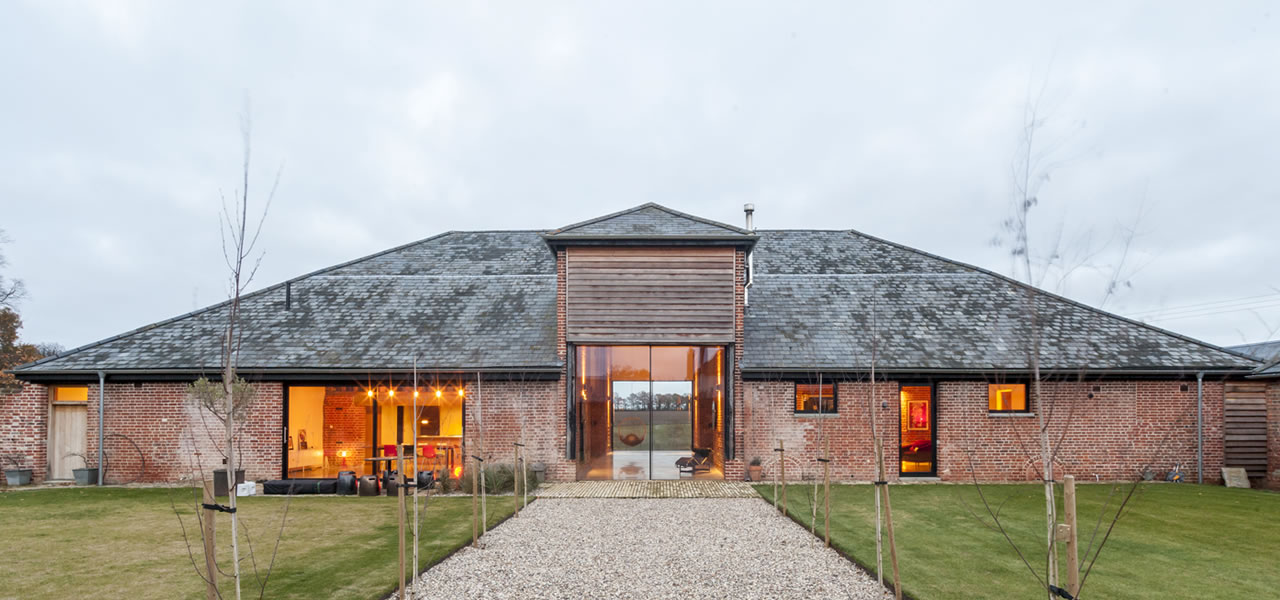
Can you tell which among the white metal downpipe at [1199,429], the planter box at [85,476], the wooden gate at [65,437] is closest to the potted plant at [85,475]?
the planter box at [85,476]

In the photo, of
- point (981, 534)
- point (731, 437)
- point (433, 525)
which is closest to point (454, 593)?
point (433, 525)

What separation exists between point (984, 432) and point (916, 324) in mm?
2783

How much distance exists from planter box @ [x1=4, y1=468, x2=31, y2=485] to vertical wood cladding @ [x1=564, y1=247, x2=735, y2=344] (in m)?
11.8

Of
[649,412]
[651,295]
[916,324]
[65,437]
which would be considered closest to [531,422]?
[649,412]

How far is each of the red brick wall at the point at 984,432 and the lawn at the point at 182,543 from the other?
6.00 metres

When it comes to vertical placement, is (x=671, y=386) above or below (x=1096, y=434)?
above

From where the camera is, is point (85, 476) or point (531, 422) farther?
point (531, 422)

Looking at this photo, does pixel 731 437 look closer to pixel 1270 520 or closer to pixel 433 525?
pixel 433 525

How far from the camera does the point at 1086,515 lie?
1016cm

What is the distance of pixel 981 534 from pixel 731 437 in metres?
5.98

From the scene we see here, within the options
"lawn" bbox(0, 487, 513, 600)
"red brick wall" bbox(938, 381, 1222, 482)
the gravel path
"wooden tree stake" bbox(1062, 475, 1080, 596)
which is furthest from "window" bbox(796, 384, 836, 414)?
"wooden tree stake" bbox(1062, 475, 1080, 596)

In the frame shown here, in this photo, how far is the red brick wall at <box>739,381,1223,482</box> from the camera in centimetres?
1418

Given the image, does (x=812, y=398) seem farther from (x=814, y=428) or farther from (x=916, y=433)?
(x=916, y=433)

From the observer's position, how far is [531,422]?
46.9 ft
